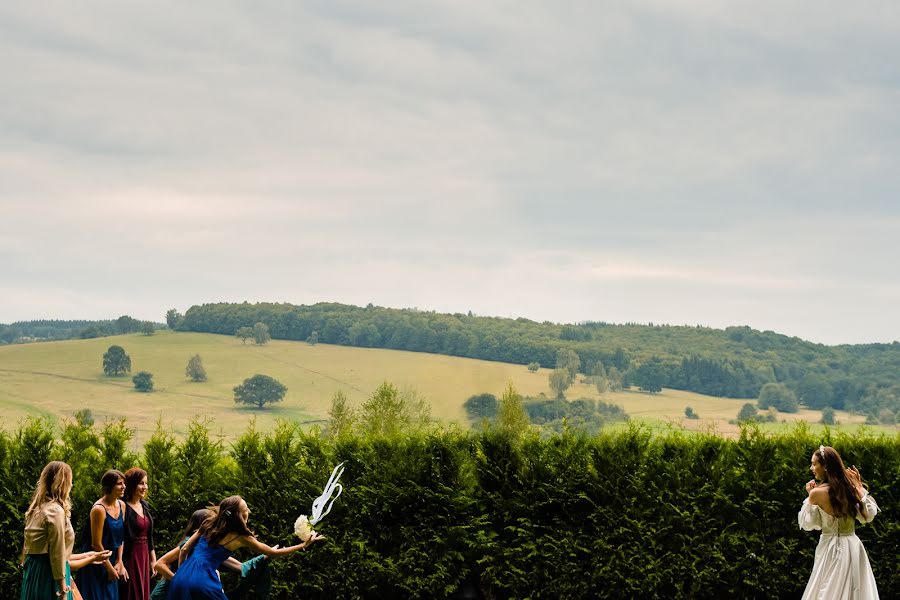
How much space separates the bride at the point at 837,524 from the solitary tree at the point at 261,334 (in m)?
104

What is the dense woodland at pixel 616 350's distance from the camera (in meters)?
110

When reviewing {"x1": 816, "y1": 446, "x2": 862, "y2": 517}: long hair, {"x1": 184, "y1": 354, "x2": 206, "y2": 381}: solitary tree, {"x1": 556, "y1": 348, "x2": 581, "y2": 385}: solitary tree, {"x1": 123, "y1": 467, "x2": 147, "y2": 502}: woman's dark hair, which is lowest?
{"x1": 184, "y1": 354, "x2": 206, "y2": 381}: solitary tree

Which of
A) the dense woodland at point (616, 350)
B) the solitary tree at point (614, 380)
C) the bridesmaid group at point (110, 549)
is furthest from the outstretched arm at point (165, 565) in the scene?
the solitary tree at point (614, 380)

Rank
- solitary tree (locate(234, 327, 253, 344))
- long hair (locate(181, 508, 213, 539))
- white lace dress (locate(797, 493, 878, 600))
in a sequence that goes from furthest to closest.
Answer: solitary tree (locate(234, 327, 253, 344)), white lace dress (locate(797, 493, 878, 600)), long hair (locate(181, 508, 213, 539))

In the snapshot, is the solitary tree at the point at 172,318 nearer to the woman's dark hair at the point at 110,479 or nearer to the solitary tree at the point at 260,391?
the solitary tree at the point at 260,391

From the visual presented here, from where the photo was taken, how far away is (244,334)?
11325 centimetres

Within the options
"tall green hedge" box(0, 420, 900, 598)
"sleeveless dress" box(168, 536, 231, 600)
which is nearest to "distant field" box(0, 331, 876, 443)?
"tall green hedge" box(0, 420, 900, 598)

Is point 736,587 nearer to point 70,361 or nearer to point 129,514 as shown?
point 129,514

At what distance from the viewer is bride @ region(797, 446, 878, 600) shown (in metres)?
10.6

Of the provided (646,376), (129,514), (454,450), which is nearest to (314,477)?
(454,450)

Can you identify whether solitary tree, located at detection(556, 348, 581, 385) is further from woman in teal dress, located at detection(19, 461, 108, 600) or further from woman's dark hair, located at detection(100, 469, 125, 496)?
woman in teal dress, located at detection(19, 461, 108, 600)

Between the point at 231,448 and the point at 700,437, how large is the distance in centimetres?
724

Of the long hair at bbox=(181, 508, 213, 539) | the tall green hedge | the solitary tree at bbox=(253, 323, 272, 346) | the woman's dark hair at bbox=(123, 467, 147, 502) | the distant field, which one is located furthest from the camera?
the solitary tree at bbox=(253, 323, 272, 346)

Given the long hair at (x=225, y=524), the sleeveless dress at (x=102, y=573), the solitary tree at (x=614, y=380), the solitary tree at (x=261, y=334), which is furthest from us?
the solitary tree at (x=261, y=334)
